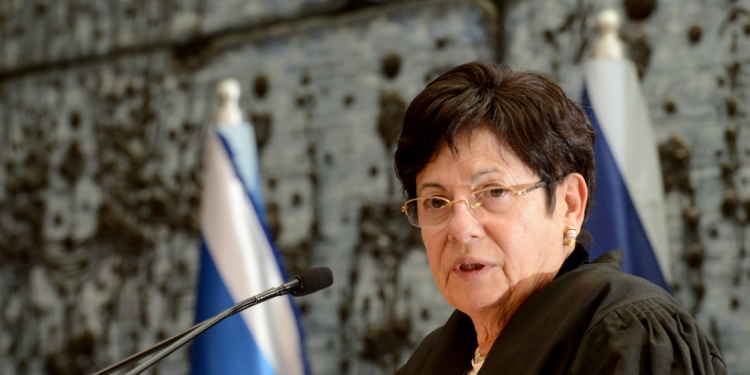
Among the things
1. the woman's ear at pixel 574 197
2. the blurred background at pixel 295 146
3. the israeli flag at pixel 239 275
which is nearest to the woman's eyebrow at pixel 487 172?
the woman's ear at pixel 574 197

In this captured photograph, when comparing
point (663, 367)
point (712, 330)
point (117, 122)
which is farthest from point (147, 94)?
point (663, 367)

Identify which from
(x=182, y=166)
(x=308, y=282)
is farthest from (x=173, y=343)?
(x=182, y=166)

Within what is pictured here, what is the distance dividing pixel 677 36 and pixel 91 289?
2.35m

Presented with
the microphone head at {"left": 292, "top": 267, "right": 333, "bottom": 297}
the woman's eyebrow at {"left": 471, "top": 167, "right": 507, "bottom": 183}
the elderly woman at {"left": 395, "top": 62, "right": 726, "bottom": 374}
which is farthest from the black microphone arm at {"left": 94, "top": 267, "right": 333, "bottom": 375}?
the woman's eyebrow at {"left": 471, "top": 167, "right": 507, "bottom": 183}

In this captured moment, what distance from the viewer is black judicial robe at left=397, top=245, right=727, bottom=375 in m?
1.18

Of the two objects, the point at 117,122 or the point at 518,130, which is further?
the point at 117,122

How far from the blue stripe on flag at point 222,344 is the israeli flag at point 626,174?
42.0 inches

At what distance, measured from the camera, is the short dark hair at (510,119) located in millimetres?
1491

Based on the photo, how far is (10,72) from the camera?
4.03 metres

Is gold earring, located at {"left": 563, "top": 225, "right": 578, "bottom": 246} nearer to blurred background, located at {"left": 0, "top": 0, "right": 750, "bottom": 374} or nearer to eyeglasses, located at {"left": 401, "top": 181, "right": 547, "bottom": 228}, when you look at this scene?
eyeglasses, located at {"left": 401, "top": 181, "right": 547, "bottom": 228}

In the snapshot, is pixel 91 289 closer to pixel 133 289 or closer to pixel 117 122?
pixel 133 289

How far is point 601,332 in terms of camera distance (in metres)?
Result: 1.22

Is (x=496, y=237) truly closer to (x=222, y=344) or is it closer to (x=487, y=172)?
(x=487, y=172)

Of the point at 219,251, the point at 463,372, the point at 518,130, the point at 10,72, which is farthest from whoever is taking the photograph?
the point at 10,72
